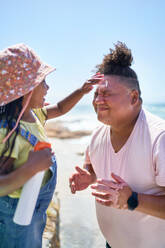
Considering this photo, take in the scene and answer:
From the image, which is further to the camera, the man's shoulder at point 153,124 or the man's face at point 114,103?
the man's face at point 114,103

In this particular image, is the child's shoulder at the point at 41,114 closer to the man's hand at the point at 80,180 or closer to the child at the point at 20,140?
the child at the point at 20,140

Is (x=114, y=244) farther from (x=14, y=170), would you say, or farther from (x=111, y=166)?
(x=14, y=170)

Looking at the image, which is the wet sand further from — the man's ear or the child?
the man's ear

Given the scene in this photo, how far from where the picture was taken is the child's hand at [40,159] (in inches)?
63.6

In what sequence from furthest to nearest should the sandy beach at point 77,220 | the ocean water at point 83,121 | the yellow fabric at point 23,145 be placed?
1. the ocean water at point 83,121
2. the sandy beach at point 77,220
3. the yellow fabric at point 23,145

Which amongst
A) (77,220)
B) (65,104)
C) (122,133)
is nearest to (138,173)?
(122,133)

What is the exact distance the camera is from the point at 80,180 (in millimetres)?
2270

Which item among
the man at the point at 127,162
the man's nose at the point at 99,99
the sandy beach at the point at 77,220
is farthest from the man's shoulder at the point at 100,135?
the sandy beach at the point at 77,220

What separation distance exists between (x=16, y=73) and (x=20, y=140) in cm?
40

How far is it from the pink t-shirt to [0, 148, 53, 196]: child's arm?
1.87 ft

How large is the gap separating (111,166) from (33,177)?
25.3 inches

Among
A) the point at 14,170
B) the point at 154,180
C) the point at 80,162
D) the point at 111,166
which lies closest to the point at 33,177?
the point at 14,170

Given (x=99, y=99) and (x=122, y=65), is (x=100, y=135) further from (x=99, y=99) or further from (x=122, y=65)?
(x=122, y=65)

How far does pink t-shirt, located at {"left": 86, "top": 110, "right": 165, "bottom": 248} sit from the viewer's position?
71.3 inches
